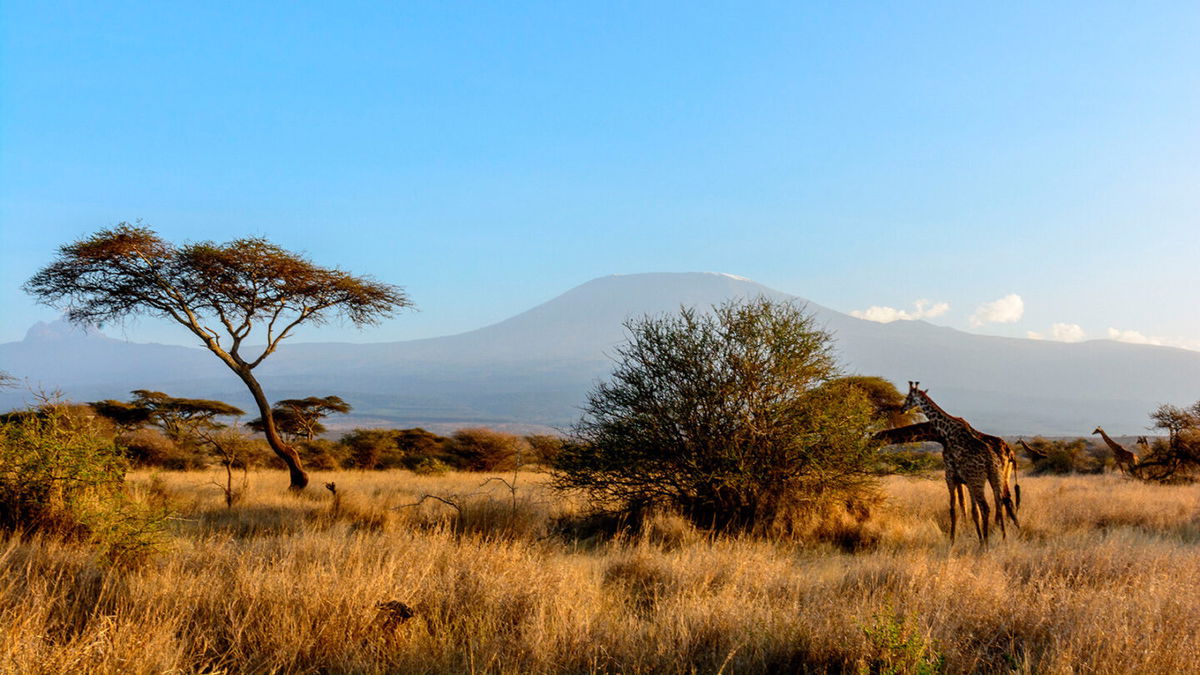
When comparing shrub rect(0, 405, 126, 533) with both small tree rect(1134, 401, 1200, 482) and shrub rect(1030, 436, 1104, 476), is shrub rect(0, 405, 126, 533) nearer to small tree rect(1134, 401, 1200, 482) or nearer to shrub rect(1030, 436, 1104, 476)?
small tree rect(1134, 401, 1200, 482)

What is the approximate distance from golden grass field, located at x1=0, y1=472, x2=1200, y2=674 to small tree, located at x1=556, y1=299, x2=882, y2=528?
7.43 ft

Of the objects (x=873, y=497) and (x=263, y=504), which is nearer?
(x=873, y=497)

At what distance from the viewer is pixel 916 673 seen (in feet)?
12.1

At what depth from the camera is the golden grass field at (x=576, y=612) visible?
402cm

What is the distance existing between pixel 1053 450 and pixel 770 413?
2573 centimetres

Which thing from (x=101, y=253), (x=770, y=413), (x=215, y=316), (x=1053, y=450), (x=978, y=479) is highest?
(x=101, y=253)

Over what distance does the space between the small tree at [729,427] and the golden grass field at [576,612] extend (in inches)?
89.2

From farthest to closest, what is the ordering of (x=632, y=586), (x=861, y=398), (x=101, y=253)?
(x=101, y=253) → (x=861, y=398) → (x=632, y=586)

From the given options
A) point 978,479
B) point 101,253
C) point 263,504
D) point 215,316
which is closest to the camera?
point 978,479

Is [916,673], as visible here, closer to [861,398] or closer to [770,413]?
[770,413]

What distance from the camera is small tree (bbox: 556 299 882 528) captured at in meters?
9.66

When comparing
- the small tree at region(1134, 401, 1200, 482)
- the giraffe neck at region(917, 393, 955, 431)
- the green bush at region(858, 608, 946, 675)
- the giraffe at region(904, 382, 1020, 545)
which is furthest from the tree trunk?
the small tree at region(1134, 401, 1200, 482)

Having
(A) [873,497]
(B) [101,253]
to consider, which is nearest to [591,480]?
(A) [873,497]

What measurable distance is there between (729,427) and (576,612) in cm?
542
